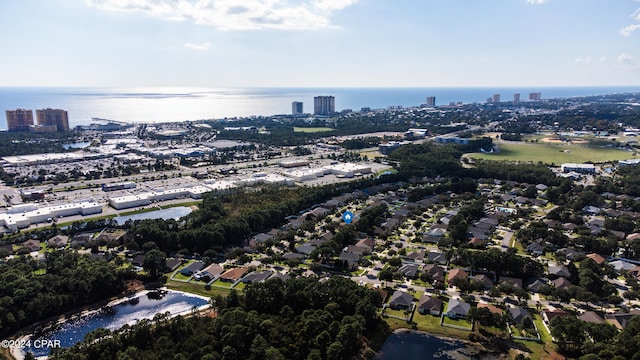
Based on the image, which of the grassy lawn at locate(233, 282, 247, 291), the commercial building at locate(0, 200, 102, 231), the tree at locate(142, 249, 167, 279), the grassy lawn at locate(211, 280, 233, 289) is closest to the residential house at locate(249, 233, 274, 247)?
the grassy lawn at locate(211, 280, 233, 289)

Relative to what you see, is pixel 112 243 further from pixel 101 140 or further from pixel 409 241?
pixel 101 140

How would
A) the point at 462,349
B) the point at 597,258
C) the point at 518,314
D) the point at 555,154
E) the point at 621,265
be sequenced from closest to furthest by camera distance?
the point at 462,349 → the point at 518,314 → the point at 621,265 → the point at 597,258 → the point at 555,154

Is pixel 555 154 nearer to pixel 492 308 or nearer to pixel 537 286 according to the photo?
pixel 537 286

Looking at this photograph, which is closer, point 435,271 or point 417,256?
point 435,271

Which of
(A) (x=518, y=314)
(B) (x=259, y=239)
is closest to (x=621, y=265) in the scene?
(A) (x=518, y=314)

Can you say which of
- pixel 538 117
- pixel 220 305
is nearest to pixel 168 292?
pixel 220 305

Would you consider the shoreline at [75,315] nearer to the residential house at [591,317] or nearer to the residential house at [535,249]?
the residential house at [591,317]

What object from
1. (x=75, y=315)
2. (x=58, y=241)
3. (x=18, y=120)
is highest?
(x=18, y=120)

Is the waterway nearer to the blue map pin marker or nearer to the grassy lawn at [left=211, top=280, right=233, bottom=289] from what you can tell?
the grassy lawn at [left=211, top=280, right=233, bottom=289]
